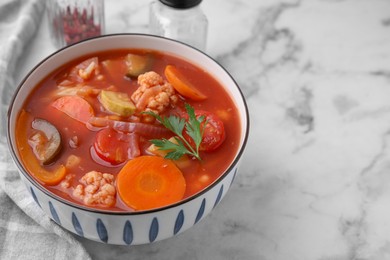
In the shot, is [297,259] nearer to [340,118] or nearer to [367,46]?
[340,118]

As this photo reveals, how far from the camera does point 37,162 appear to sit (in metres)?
1.89

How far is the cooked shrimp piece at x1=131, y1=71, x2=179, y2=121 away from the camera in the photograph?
204cm

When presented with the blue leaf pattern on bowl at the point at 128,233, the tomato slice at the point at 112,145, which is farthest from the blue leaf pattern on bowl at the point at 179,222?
the tomato slice at the point at 112,145

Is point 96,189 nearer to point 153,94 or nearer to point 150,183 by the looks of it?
point 150,183

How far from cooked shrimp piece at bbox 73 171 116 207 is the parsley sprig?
0.56 feet

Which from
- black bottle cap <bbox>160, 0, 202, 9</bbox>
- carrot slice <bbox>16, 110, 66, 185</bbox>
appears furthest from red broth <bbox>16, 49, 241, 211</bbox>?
black bottle cap <bbox>160, 0, 202, 9</bbox>

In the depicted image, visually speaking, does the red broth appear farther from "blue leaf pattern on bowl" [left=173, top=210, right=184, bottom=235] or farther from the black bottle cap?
the black bottle cap

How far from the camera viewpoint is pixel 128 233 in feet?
5.87

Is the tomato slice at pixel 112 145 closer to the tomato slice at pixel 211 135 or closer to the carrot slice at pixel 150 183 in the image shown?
the carrot slice at pixel 150 183

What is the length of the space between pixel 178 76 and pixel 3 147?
60 cm

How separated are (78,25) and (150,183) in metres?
0.95

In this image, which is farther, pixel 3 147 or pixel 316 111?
pixel 316 111

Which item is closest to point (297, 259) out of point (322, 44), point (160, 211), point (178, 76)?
point (160, 211)

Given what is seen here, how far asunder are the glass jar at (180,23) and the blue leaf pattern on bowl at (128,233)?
0.96 meters
